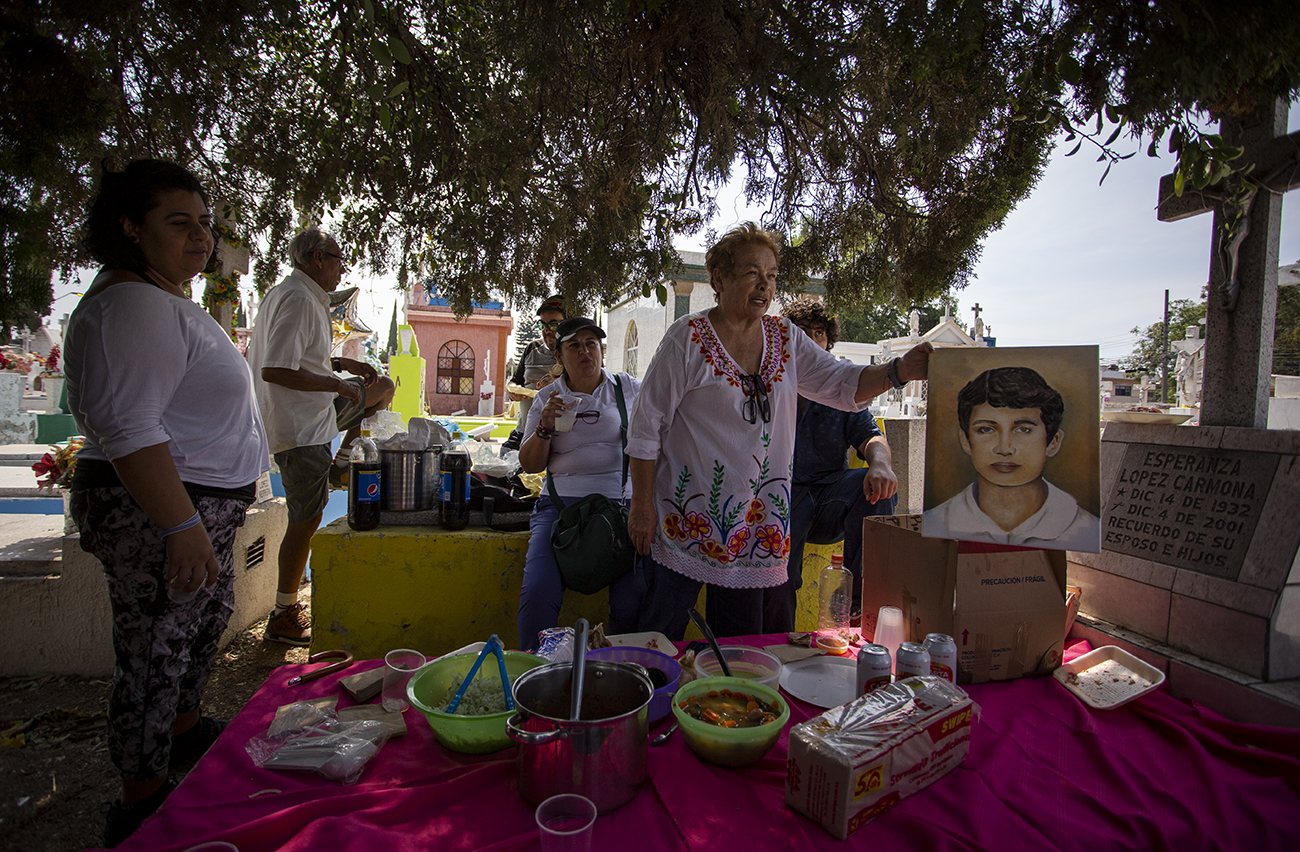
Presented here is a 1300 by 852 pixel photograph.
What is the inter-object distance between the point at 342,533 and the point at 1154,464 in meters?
3.44

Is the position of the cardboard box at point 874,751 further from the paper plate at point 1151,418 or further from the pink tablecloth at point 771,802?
the paper plate at point 1151,418

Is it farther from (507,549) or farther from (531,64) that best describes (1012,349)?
(507,549)

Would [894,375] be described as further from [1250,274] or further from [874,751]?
[1250,274]

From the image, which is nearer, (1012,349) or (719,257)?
(1012,349)

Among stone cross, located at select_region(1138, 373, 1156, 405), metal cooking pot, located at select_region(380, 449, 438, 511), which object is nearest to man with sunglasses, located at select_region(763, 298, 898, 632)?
metal cooking pot, located at select_region(380, 449, 438, 511)

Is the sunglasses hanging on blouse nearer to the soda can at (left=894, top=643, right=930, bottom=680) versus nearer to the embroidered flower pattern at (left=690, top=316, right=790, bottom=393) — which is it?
the embroidered flower pattern at (left=690, top=316, right=790, bottom=393)

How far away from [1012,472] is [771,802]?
4.01 ft

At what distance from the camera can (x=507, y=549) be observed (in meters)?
3.03

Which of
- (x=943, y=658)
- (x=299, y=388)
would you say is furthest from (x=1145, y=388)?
(x=299, y=388)

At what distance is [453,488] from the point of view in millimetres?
3051

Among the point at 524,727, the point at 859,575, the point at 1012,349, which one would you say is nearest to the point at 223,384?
the point at 524,727

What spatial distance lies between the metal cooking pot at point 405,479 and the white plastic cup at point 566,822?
226cm

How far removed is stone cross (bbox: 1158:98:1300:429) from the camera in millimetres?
2326

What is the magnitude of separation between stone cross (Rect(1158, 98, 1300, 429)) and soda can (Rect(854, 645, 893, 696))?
1.91m
